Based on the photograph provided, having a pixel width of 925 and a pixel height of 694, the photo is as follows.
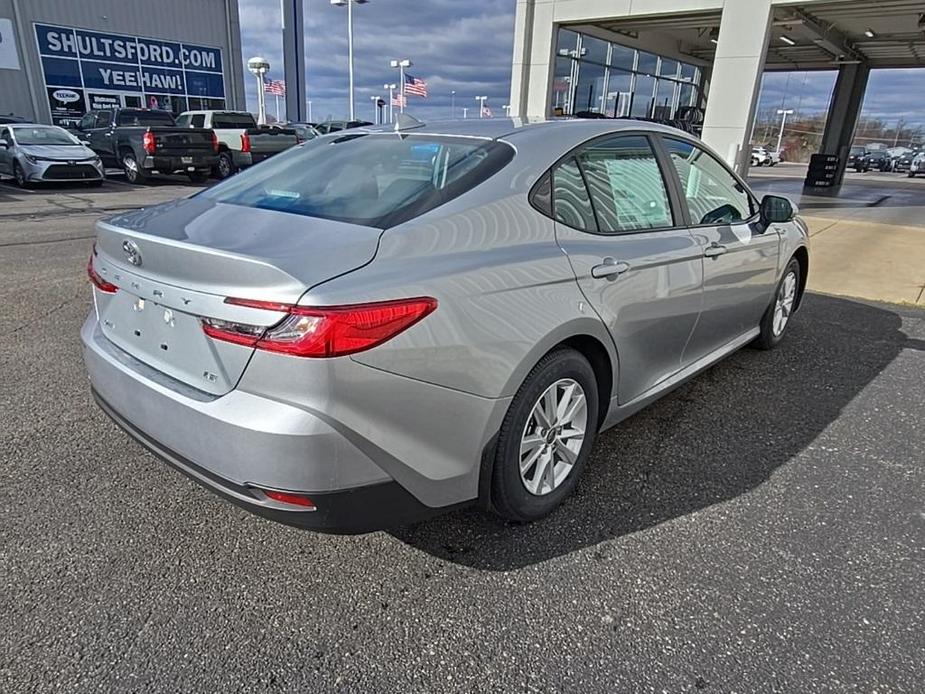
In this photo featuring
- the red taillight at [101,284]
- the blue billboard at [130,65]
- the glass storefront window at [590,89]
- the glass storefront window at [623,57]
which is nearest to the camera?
the red taillight at [101,284]

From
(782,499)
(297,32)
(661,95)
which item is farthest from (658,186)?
(297,32)

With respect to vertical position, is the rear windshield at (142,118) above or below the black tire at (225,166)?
→ above

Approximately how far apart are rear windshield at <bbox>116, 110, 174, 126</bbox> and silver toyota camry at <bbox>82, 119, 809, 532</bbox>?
17.7m

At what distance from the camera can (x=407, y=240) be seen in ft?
6.61

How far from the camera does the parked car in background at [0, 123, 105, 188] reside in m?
14.0

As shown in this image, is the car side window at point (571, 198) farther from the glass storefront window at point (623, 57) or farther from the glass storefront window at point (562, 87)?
the glass storefront window at point (623, 57)

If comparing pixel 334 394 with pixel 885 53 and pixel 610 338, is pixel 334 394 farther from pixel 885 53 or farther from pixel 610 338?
pixel 885 53

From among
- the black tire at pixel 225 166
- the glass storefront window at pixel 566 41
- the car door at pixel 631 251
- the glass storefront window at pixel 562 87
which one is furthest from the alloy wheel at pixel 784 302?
the black tire at pixel 225 166

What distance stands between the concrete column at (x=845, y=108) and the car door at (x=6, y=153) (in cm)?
2545

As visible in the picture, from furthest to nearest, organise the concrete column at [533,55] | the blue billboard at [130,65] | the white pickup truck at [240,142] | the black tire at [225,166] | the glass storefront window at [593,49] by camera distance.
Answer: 1. the blue billboard at [130,65]
2. the black tire at [225,166]
3. the white pickup truck at [240,142]
4. the glass storefront window at [593,49]
5. the concrete column at [533,55]

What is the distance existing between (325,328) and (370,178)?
3.43 feet

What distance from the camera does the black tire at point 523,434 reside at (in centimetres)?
228

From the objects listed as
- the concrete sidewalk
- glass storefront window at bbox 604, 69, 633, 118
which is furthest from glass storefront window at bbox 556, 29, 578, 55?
the concrete sidewalk

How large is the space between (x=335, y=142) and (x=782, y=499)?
107 inches
